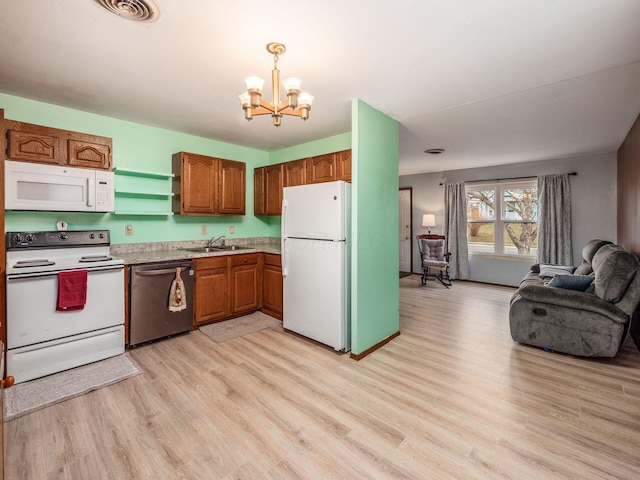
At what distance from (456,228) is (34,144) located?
6583 mm

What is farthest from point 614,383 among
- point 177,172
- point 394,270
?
point 177,172

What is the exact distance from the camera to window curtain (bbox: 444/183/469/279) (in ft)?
21.1

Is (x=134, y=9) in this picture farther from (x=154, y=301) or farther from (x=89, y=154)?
(x=154, y=301)

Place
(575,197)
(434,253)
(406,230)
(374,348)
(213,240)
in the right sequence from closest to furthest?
(374,348) → (213,240) → (575,197) → (434,253) → (406,230)

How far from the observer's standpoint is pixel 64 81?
2521mm

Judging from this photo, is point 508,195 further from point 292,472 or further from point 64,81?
point 64,81

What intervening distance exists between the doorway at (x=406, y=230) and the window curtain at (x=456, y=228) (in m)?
0.92

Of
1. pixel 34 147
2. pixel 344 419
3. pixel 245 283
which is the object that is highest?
pixel 34 147

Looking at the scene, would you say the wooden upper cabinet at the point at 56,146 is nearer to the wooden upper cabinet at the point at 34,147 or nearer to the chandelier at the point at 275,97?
the wooden upper cabinet at the point at 34,147

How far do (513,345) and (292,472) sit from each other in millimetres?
2686

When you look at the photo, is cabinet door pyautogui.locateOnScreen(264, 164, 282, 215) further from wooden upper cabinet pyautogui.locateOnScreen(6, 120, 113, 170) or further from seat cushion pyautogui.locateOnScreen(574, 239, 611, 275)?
seat cushion pyautogui.locateOnScreen(574, 239, 611, 275)

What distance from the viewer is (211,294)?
369 centimetres

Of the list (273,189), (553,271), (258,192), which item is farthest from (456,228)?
(258,192)

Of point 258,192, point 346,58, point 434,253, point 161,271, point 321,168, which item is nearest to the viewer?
point 346,58
